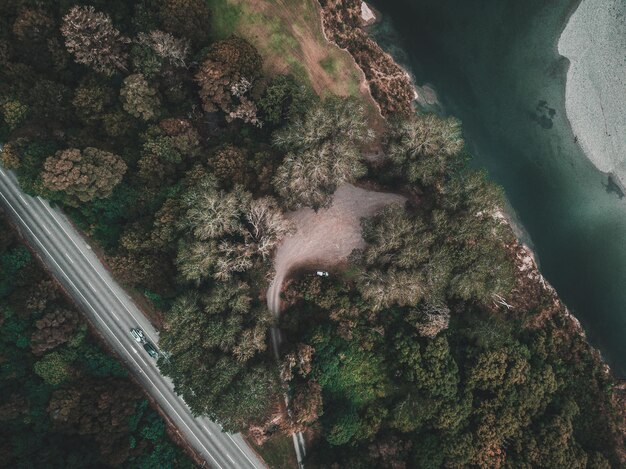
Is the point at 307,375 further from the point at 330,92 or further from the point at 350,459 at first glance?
the point at 330,92

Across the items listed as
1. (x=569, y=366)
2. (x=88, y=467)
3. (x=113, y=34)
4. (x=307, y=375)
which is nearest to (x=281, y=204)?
(x=307, y=375)

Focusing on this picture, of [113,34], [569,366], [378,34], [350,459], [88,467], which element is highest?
[378,34]

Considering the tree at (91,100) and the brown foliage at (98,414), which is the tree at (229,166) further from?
the brown foliage at (98,414)

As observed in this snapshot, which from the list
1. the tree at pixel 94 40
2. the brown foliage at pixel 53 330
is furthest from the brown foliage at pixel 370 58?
the brown foliage at pixel 53 330

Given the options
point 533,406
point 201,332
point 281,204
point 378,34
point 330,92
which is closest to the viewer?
point 201,332

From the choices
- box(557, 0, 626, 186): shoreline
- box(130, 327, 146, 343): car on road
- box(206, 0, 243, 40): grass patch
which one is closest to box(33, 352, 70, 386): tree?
box(130, 327, 146, 343): car on road

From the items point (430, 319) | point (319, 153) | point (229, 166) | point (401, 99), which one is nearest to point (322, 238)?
point (319, 153)

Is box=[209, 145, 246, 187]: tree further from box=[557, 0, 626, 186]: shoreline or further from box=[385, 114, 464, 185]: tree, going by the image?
box=[557, 0, 626, 186]: shoreline
